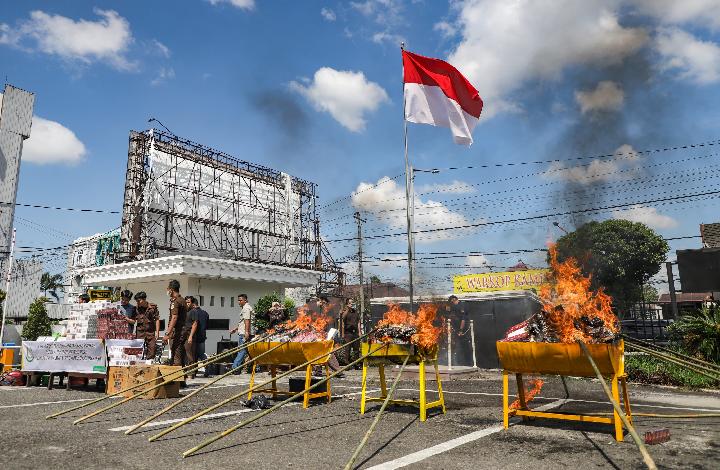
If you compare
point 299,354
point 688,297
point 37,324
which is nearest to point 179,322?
point 299,354

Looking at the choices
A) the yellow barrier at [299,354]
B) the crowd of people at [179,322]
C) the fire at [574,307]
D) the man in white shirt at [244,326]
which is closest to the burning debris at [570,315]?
the fire at [574,307]

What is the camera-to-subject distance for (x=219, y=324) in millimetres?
23750

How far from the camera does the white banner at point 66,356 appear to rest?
32.0 ft

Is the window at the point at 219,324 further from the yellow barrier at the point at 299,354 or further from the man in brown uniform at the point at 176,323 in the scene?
the yellow barrier at the point at 299,354

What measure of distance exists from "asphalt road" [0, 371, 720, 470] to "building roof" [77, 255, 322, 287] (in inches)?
540

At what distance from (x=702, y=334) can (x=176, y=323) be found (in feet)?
43.4

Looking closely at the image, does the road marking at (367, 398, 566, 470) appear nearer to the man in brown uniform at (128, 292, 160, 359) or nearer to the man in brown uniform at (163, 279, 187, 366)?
the man in brown uniform at (163, 279, 187, 366)

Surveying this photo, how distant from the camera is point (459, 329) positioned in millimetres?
16219

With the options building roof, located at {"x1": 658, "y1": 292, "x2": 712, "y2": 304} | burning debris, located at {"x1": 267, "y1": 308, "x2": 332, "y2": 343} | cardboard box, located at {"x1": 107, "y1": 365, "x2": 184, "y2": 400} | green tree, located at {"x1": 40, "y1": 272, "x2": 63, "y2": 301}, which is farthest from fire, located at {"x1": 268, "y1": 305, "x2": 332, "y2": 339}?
green tree, located at {"x1": 40, "y1": 272, "x2": 63, "y2": 301}

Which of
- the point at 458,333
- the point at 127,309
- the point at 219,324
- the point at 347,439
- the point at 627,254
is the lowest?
the point at 347,439

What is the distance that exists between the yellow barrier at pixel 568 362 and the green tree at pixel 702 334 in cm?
877

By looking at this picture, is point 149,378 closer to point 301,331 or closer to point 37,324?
point 301,331

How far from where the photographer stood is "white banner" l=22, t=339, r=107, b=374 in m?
9.76

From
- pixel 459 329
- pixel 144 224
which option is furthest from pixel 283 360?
pixel 144 224
